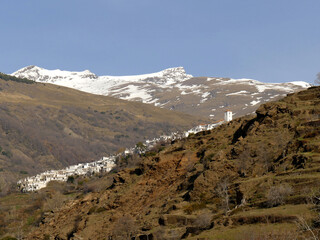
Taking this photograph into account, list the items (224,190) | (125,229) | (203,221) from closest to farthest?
(203,221) → (224,190) → (125,229)

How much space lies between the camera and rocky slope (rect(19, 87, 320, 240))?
3447cm

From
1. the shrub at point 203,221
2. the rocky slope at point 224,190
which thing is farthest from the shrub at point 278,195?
the shrub at point 203,221

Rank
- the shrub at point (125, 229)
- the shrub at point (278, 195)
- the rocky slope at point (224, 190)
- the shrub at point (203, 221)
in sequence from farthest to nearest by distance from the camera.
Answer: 1. the shrub at point (125, 229)
2. the shrub at point (203, 221)
3. the shrub at point (278, 195)
4. the rocky slope at point (224, 190)

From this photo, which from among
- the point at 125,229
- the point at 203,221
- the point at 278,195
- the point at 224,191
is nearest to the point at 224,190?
the point at 224,191

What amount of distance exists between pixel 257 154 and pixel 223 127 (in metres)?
17.5

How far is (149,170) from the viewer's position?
58719 millimetres

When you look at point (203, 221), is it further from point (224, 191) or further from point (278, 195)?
point (278, 195)

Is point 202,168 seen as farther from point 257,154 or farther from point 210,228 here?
point 210,228

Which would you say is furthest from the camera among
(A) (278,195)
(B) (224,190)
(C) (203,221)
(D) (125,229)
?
(D) (125,229)

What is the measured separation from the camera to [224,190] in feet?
139

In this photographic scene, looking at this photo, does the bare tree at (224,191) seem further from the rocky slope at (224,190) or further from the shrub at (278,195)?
the shrub at (278,195)

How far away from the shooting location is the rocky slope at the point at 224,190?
1357 inches

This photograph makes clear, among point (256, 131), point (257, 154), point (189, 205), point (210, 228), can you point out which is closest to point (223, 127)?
point (256, 131)

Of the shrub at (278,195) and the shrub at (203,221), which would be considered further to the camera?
the shrub at (203,221)
